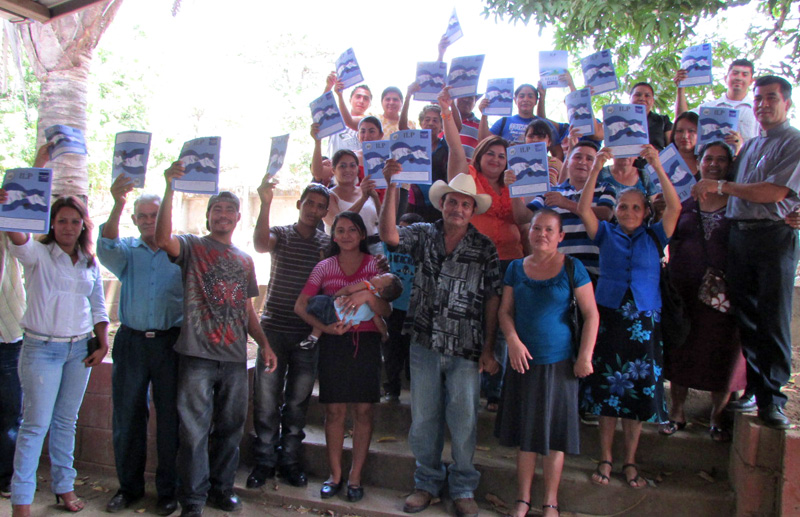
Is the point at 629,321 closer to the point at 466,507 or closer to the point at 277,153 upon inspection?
the point at 466,507

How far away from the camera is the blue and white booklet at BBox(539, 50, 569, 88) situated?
197 inches

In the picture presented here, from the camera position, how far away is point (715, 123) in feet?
12.6

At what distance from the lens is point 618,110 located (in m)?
3.51

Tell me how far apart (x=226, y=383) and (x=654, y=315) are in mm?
2665

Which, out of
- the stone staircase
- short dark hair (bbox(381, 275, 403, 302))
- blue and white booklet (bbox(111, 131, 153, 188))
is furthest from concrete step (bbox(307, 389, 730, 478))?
blue and white booklet (bbox(111, 131, 153, 188))

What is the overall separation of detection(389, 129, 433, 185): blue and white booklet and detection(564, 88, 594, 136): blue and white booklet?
1.33m

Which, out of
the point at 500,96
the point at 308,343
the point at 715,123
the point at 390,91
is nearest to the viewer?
the point at 308,343

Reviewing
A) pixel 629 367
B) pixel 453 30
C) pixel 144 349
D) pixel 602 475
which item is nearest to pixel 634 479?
pixel 602 475

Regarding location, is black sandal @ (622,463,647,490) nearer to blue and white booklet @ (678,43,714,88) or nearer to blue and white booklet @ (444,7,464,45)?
blue and white booklet @ (678,43,714,88)

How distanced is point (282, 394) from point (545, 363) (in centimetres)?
177

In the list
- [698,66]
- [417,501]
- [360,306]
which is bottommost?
[417,501]

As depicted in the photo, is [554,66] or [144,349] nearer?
[144,349]

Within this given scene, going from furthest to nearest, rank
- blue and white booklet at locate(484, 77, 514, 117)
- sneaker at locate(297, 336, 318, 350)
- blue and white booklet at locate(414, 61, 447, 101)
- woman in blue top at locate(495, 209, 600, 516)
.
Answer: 1. blue and white booklet at locate(484, 77, 514, 117)
2. blue and white booklet at locate(414, 61, 447, 101)
3. sneaker at locate(297, 336, 318, 350)
4. woman in blue top at locate(495, 209, 600, 516)

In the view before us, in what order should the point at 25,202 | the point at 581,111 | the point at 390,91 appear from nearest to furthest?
1. the point at 25,202
2. the point at 581,111
3. the point at 390,91
